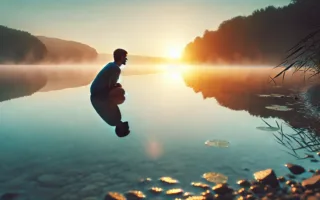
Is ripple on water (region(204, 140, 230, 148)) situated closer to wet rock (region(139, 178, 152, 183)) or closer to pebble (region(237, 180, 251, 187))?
pebble (region(237, 180, 251, 187))

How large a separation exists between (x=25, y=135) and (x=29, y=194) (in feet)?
12.3

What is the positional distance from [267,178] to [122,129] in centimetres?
473

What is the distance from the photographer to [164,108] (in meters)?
12.5

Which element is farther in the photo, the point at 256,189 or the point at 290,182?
the point at 290,182

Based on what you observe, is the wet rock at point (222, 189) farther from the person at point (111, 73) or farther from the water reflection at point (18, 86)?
the water reflection at point (18, 86)

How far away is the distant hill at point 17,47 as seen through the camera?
474 feet

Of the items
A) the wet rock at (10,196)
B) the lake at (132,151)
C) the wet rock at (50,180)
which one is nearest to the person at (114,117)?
the lake at (132,151)

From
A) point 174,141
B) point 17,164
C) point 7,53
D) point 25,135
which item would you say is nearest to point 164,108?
point 174,141

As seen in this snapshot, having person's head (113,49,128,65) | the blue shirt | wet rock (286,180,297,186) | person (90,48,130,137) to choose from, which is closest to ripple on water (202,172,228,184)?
wet rock (286,180,297,186)

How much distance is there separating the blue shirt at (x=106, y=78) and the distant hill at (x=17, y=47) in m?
150

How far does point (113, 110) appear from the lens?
11.2m

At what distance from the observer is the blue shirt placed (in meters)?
12.2

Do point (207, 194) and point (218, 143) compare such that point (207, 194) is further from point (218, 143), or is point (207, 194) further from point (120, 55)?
point (120, 55)

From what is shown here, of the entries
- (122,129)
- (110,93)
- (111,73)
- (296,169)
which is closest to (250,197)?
(296,169)
